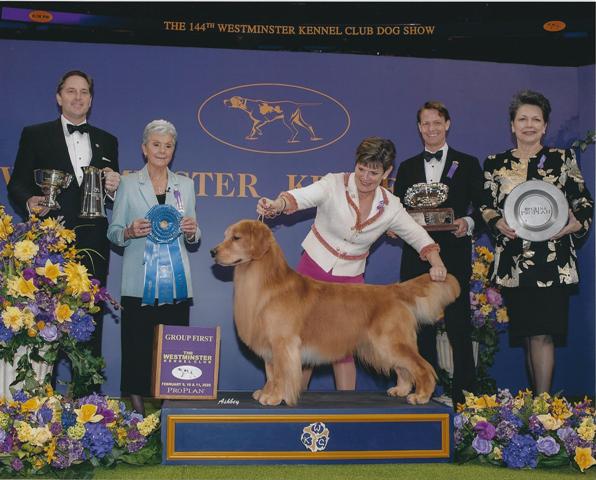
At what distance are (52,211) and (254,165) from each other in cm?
183

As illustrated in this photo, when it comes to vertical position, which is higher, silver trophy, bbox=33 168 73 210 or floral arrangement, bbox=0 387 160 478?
silver trophy, bbox=33 168 73 210

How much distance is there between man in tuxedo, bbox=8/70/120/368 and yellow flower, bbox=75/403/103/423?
1130 mm

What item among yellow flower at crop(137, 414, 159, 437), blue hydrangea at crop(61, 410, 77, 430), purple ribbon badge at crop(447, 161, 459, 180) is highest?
purple ribbon badge at crop(447, 161, 459, 180)

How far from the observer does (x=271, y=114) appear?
18.5 feet

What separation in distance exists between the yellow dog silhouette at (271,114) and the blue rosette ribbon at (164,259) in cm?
177

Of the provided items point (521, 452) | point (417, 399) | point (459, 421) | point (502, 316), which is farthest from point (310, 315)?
point (502, 316)

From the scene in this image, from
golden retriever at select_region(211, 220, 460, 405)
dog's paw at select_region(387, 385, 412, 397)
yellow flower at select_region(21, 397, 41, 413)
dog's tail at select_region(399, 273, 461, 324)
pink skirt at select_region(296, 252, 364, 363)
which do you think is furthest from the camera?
pink skirt at select_region(296, 252, 364, 363)

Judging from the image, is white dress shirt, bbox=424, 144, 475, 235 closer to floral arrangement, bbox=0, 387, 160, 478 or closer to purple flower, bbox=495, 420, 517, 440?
purple flower, bbox=495, 420, 517, 440

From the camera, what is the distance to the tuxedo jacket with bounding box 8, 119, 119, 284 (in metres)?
4.38

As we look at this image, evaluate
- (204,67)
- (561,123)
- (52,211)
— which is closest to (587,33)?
(561,123)

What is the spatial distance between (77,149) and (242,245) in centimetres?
163

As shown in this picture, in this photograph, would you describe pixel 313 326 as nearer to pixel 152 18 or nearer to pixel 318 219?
pixel 318 219

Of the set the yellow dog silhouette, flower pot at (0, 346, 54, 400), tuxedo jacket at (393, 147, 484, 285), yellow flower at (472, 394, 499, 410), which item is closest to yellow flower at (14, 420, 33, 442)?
flower pot at (0, 346, 54, 400)

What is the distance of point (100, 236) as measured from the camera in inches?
174
